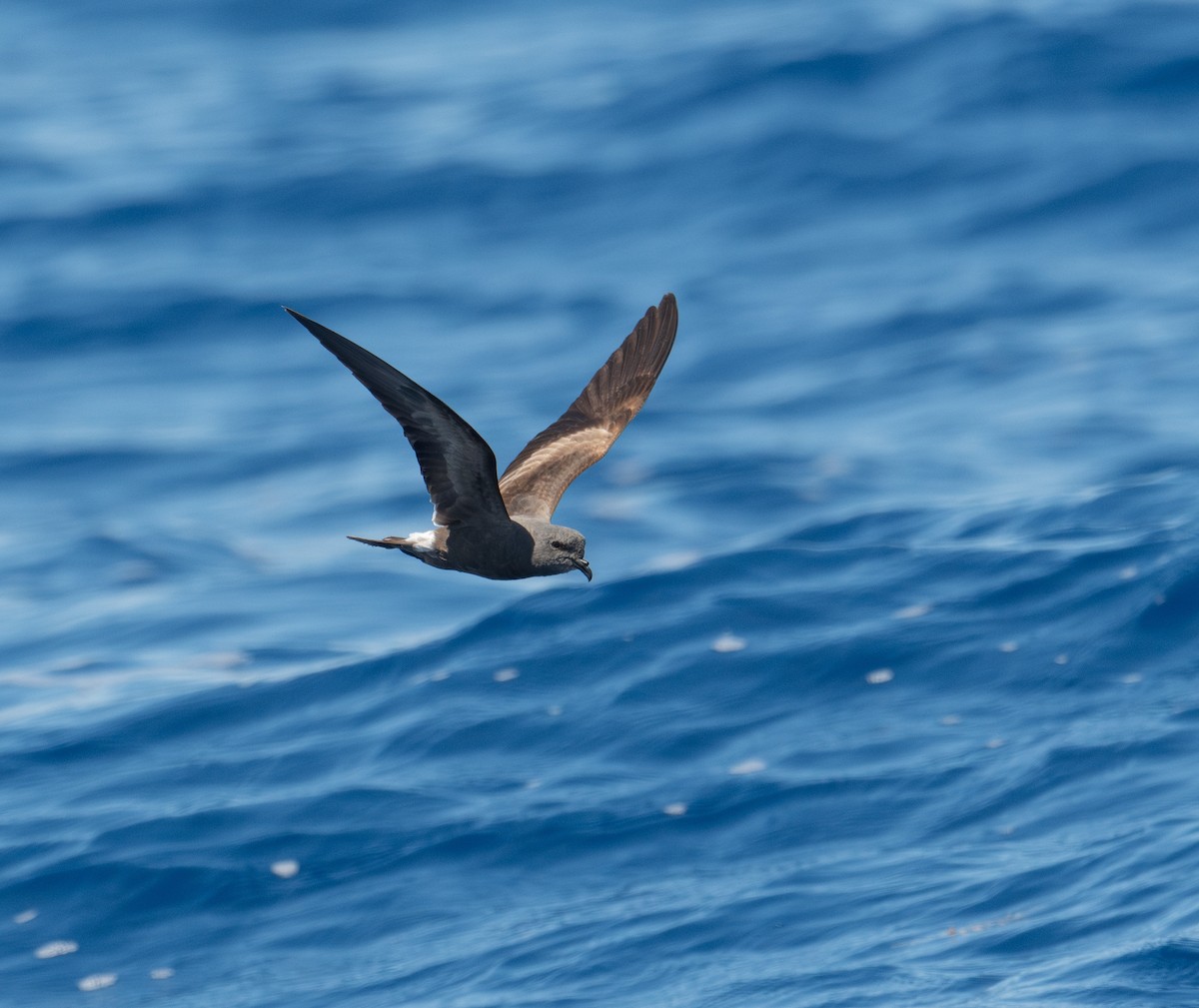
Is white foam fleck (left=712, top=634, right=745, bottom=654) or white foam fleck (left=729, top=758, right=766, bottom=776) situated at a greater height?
white foam fleck (left=712, top=634, right=745, bottom=654)

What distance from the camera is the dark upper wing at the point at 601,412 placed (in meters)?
9.12

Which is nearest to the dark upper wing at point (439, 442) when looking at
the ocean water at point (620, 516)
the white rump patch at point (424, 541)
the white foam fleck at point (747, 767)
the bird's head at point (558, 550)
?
the white rump patch at point (424, 541)

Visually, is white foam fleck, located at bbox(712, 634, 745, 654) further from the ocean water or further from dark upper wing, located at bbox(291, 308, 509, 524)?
dark upper wing, located at bbox(291, 308, 509, 524)

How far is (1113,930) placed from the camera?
33.1 feet

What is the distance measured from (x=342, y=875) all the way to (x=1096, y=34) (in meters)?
14.5

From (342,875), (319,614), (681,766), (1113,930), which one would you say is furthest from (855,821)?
(319,614)

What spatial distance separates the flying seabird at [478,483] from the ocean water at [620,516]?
11.2 feet

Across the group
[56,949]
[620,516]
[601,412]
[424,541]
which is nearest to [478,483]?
[424,541]

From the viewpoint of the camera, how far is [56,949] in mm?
12203

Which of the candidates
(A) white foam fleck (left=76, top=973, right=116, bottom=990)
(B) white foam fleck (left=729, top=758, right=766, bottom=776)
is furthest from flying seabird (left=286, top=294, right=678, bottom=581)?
(A) white foam fleck (left=76, top=973, right=116, bottom=990)

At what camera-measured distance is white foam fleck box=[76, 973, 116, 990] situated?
11938 millimetres

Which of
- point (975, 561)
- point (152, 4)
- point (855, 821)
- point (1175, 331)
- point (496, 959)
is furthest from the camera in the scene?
point (152, 4)

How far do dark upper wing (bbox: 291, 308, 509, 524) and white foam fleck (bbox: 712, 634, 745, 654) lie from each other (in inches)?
255

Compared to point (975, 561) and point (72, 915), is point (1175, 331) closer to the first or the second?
point (975, 561)
